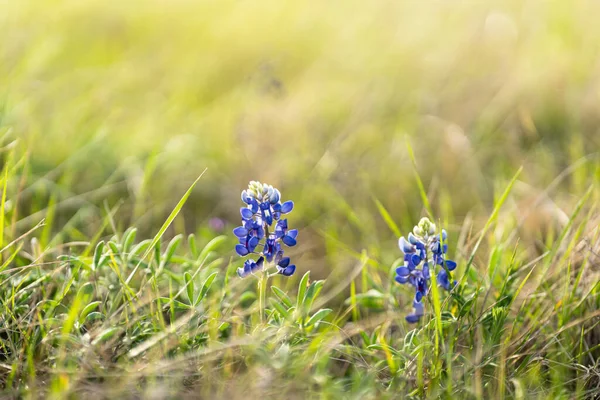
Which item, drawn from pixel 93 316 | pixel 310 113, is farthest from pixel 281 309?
pixel 310 113

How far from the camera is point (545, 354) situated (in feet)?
7.34

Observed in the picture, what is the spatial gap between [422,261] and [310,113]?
2398mm

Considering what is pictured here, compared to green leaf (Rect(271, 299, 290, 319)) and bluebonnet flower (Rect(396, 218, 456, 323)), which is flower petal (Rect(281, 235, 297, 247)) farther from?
bluebonnet flower (Rect(396, 218, 456, 323))

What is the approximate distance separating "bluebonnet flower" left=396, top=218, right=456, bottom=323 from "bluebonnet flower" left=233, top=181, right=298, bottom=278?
0.37 metres

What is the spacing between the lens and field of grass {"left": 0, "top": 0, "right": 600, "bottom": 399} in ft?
6.51

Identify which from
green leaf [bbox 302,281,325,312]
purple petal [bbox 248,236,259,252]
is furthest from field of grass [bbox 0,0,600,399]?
purple petal [bbox 248,236,259,252]

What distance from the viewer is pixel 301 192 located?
3754mm

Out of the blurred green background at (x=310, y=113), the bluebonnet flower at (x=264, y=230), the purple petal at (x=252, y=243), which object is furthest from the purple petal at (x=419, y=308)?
the blurred green background at (x=310, y=113)

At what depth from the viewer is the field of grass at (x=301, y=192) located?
1983 millimetres

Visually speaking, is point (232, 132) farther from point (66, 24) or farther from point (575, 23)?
point (575, 23)

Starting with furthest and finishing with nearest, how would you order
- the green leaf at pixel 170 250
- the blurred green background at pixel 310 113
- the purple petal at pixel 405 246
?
the blurred green background at pixel 310 113, the green leaf at pixel 170 250, the purple petal at pixel 405 246

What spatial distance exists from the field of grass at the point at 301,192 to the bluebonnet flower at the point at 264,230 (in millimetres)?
90

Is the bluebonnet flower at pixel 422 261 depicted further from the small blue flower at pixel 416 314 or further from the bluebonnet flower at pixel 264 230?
the bluebonnet flower at pixel 264 230

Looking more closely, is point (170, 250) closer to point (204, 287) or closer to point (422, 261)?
point (204, 287)
